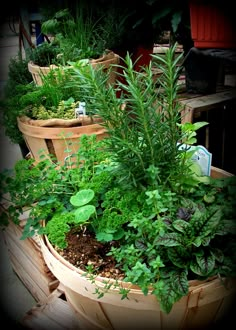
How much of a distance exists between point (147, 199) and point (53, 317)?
72 cm

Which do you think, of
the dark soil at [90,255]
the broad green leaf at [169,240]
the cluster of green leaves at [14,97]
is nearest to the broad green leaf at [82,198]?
the dark soil at [90,255]

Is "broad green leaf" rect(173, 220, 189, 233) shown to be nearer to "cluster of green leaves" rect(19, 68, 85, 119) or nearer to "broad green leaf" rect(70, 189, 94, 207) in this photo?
"broad green leaf" rect(70, 189, 94, 207)

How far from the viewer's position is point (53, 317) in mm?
1508

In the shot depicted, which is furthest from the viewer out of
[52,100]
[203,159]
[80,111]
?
[52,100]

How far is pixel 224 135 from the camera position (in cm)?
205

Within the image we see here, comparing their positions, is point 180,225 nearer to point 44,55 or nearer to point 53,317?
point 53,317

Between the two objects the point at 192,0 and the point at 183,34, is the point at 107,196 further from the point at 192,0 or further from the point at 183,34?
the point at 183,34

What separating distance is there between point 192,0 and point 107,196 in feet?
3.38

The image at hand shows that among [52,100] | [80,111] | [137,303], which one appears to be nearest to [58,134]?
[80,111]

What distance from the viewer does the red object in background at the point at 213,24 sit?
1.70m

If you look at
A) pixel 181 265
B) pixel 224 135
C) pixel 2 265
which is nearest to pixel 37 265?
pixel 2 265

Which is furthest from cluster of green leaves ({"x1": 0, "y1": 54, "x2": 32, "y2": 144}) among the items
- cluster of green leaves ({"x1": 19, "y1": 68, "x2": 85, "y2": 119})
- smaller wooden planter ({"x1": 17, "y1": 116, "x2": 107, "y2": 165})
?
smaller wooden planter ({"x1": 17, "y1": 116, "x2": 107, "y2": 165})

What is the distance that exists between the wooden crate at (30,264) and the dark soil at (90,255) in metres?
0.45

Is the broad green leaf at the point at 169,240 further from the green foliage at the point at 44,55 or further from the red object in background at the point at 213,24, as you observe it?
the green foliage at the point at 44,55
